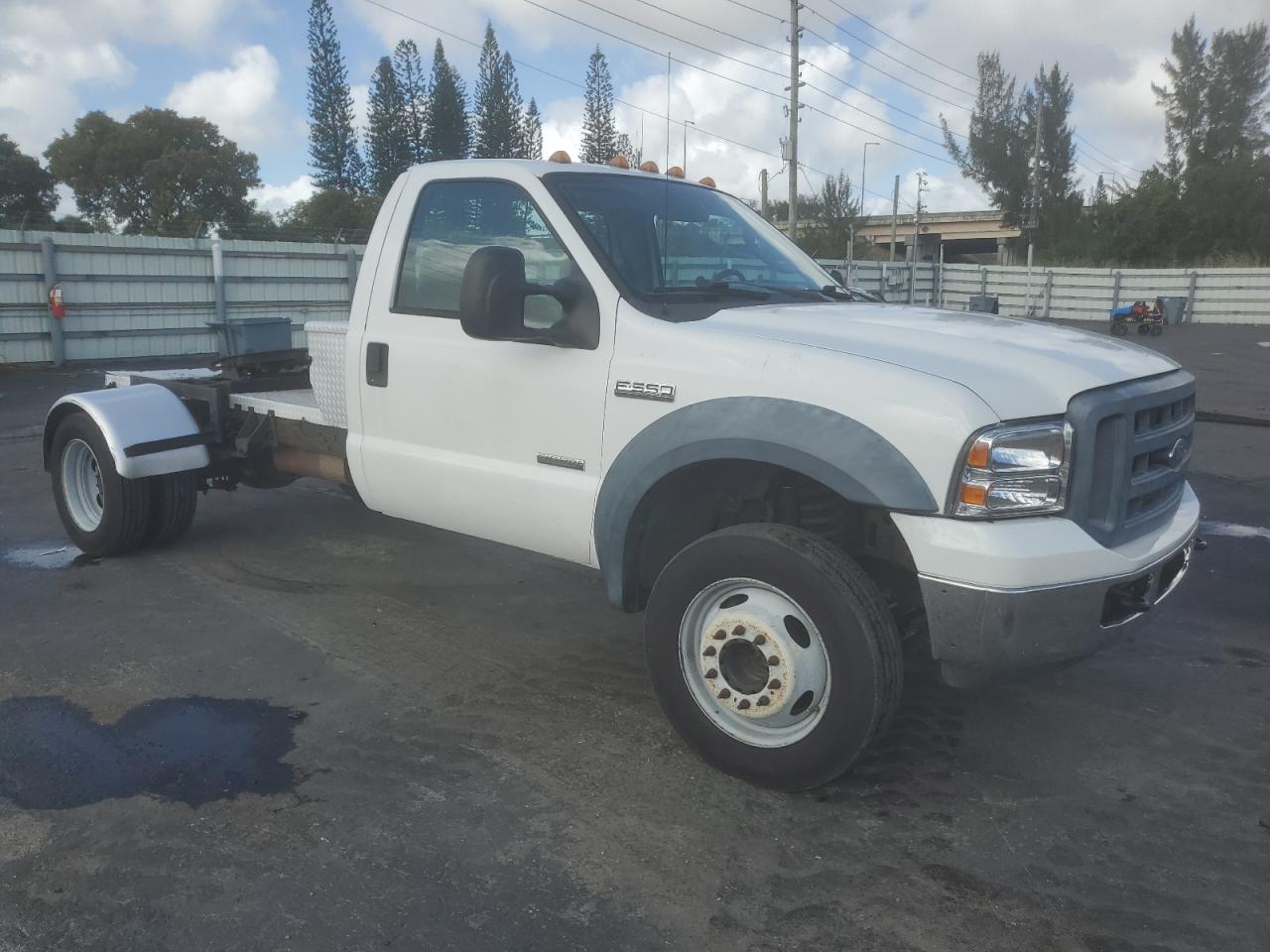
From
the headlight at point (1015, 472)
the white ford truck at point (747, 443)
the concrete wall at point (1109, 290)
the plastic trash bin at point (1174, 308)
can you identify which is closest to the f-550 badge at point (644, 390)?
the white ford truck at point (747, 443)

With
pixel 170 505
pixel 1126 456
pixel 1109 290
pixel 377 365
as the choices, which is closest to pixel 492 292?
pixel 377 365

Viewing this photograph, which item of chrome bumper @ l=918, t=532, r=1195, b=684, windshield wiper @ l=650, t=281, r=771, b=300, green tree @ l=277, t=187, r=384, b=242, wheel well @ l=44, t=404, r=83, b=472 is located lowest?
chrome bumper @ l=918, t=532, r=1195, b=684

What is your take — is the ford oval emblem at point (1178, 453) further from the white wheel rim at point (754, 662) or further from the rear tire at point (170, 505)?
the rear tire at point (170, 505)

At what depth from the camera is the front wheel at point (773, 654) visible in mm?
3176

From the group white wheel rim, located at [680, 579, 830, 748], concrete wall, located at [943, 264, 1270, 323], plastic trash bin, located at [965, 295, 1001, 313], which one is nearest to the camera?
white wheel rim, located at [680, 579, 830, 748]

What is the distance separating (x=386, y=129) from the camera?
2411 inches

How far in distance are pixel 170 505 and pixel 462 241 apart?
2763 millimetres

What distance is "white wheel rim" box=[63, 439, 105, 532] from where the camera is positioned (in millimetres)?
6219

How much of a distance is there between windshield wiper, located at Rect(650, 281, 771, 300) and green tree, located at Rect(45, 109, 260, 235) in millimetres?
59716

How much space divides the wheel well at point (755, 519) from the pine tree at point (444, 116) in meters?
60.9

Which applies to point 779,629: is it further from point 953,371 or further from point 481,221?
point 481,221

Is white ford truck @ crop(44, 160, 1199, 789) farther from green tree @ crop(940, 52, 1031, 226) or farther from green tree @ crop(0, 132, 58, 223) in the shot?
green tree @ crop(940, 52, 1031, 226)

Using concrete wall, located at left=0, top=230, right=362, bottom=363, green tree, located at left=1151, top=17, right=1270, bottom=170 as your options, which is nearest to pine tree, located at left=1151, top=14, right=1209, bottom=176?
green tree, located at left=1151, top=17, right=1270, bottom=170

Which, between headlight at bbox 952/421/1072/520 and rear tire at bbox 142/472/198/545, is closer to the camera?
headlight at bbox 952/421/1072/520
